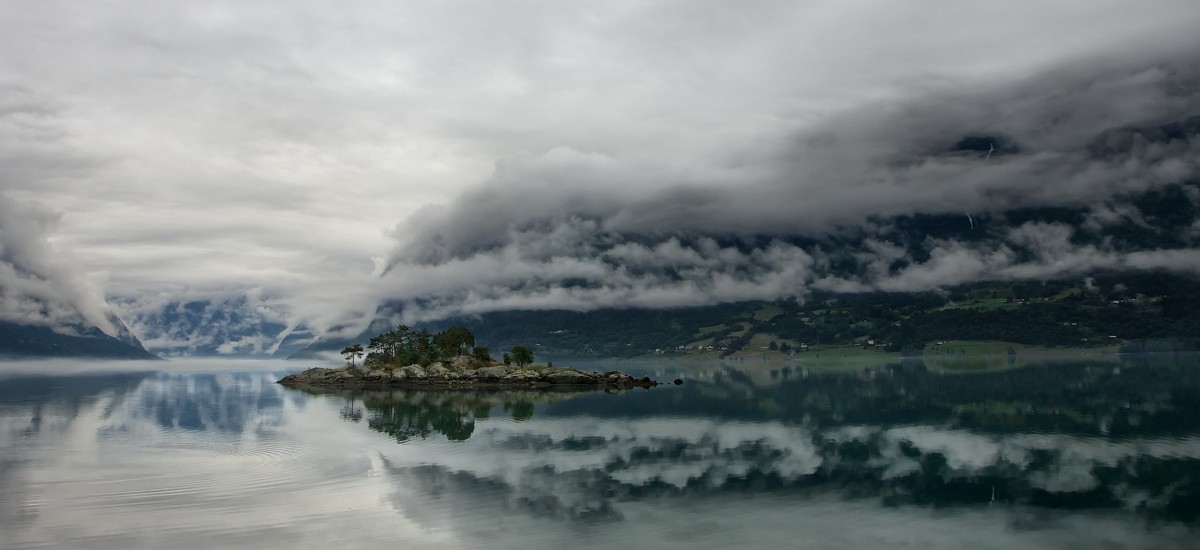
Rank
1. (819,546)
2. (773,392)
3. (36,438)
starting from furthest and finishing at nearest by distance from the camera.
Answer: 1. (773,392)
2. (36,438)
3. (819,546)

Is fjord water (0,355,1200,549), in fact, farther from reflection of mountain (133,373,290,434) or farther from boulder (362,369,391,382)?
boulder (362,369,391,382)

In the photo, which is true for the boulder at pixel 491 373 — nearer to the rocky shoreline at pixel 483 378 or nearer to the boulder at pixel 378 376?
the rocky shoreline at pixel 483 378

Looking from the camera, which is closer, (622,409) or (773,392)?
(622,409)

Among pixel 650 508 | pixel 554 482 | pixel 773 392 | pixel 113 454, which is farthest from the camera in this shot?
pixel 773 392

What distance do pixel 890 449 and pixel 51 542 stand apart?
62.3m

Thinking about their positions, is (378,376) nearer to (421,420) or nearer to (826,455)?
(421,420)

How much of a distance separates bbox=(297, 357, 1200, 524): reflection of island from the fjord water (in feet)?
1.05

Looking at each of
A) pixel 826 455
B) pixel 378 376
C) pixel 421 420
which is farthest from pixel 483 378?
pixel 826 455

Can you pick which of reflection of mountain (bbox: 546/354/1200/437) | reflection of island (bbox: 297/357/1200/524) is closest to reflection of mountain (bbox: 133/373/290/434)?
reflection of island (bbox: 297/357/1200/524)

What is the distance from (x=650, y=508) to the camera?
41188 mm

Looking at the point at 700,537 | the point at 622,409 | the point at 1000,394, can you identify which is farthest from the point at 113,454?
the point at 1000,394

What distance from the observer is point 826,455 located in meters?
62.1

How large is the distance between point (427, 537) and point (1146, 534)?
3641 centimetres

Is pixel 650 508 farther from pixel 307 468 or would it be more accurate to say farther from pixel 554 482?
pixel 307 468
